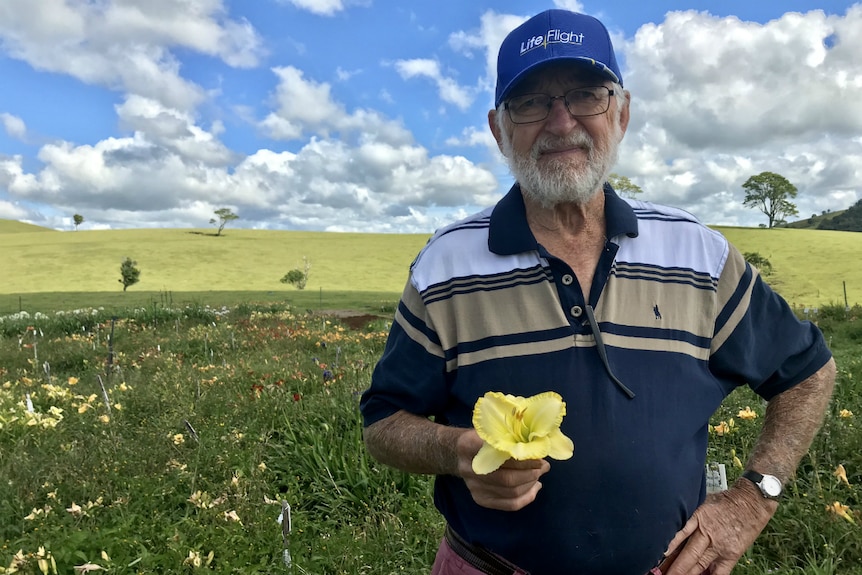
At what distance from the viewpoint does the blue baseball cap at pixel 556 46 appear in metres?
2.00

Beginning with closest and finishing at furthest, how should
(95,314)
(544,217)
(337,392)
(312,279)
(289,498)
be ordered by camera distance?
A: (544,217), (289,498), (337,392), (95,314), (312,279)

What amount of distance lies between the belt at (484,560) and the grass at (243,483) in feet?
5.08

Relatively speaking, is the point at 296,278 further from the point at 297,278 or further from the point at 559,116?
the point at 559,116

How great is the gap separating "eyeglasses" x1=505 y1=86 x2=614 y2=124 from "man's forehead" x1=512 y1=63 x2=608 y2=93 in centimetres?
2

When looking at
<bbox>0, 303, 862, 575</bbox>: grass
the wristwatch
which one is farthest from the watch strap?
<bbox>0, 303, 862, 575</bbox>: grass

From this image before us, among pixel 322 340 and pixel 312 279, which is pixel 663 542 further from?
pixel 312 279

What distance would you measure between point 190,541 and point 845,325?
1223cm

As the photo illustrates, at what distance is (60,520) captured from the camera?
11.9 feet

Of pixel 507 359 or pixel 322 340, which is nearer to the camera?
pixel 507 359

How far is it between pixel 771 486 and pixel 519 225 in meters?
1.25

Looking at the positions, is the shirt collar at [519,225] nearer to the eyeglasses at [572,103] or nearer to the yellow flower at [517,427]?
the eyeglasses at [572,103]

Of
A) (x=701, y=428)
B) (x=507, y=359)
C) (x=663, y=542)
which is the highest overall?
(x=507, y=359)

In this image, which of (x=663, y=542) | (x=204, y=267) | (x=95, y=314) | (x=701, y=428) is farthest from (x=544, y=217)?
(x=204, y=267)

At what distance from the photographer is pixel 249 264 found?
54.9m
